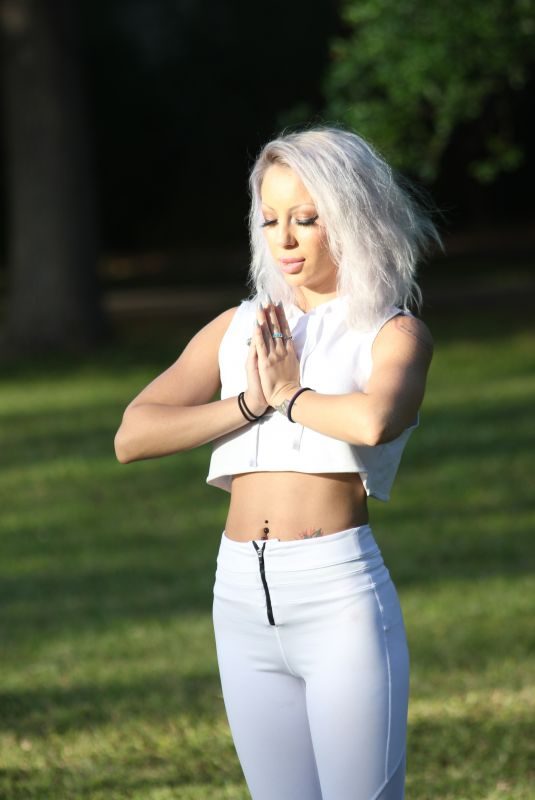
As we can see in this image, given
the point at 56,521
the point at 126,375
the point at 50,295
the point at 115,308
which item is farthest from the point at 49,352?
the point at 56,521

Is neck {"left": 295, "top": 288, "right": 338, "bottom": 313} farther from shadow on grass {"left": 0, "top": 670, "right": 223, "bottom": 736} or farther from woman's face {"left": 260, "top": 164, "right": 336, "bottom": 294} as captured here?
shadow on grass {"left": 0, "top": 670, "right": 223, "bottom": 736}

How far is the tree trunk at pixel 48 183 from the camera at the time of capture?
18.1 meters

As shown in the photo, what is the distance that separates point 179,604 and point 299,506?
4.95m

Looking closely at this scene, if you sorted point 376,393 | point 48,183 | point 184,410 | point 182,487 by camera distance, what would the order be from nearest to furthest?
point 376,393 < point 184,410 < point 182,487 < point 48,183

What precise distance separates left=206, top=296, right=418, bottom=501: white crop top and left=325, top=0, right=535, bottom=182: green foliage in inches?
216

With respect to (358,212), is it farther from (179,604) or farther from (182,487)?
(182,487)

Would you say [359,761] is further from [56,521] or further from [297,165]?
[56,521]

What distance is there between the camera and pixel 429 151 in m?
10.1

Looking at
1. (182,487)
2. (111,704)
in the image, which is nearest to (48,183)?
(182,487)

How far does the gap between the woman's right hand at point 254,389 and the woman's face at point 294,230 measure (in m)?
0.19

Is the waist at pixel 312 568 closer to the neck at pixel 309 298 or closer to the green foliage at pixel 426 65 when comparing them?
the neck at pixel 309 298

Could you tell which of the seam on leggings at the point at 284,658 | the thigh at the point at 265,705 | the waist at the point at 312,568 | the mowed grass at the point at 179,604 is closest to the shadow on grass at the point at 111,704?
the mowed grass at the point at 179,604

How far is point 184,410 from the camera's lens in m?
3.08

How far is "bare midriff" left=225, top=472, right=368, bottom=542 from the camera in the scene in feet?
9.73
